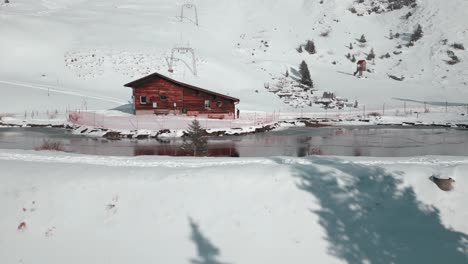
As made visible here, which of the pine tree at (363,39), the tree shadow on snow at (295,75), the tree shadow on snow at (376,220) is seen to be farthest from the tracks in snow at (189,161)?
the pine tree at (363,39)

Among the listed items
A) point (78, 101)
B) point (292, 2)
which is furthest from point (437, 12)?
point (78, 101)

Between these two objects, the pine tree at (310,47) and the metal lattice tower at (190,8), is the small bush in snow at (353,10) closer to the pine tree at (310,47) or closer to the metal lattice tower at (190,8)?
the pine tree at (310,47)

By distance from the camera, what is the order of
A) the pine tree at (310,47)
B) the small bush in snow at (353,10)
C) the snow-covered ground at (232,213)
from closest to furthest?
the snow-covered ground at (232,213), the pine tree at (310,47), the small bush in snow at (353,10)

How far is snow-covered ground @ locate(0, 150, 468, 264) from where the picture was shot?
11.5m

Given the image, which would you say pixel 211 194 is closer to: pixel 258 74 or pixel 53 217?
pixel 53 217

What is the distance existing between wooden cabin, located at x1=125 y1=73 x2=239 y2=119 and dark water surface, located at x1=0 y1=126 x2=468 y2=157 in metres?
8.06

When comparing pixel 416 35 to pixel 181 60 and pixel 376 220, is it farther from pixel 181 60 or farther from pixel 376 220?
pixel 376 220

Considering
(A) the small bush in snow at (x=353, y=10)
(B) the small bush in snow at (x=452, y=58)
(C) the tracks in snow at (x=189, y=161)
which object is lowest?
(C) the tracks in snow at (x=189, y=161)

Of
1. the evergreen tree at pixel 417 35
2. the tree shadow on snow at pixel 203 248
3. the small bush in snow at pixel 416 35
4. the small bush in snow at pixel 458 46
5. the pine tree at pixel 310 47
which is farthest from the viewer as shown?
the evergreen tree at pixel 417 35

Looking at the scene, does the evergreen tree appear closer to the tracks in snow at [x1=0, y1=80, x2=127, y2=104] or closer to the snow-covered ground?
the tracks in snow at [x1=0, y1=80, x2=127, y2=104]

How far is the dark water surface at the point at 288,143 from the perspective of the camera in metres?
23.8

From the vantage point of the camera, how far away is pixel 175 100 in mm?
39750

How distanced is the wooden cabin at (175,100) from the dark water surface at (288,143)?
8.06 m

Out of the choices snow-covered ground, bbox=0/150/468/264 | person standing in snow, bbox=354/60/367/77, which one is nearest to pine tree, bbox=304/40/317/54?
person standing in snow, bbox=354/60/367/77
